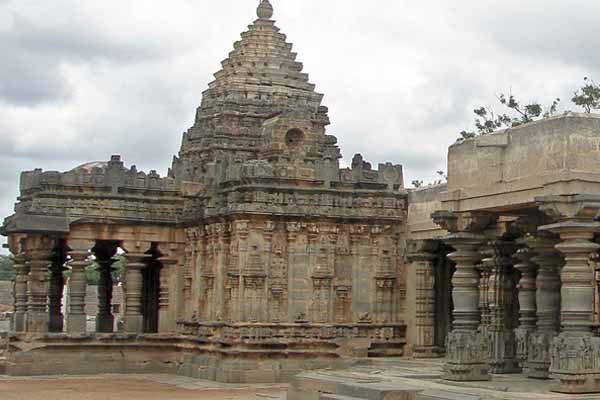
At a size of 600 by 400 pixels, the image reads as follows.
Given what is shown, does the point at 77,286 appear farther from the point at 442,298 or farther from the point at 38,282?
the point at 442,298

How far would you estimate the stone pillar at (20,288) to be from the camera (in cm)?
2997

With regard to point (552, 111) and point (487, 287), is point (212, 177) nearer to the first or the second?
point (487, 287)

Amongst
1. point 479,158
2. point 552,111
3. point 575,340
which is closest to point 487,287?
point 479,158

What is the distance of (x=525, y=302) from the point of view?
19.7m

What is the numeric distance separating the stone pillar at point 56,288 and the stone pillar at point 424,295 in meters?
10.4

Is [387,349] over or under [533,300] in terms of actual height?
under

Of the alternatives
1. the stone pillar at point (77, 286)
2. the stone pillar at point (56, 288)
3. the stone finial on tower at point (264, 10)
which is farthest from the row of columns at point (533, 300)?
the stone finial on tower at point (264, 10)

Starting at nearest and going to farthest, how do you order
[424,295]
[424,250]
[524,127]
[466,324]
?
[524,127] → [466,324] → [424,250] → [424,295]

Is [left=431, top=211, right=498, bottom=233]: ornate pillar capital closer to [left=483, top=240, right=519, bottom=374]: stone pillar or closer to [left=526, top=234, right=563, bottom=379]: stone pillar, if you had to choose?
[left=526, top=234, right=563, bottom=379]: stone pillar

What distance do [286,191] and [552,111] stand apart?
19.9 metres

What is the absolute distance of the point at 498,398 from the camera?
15.7 m

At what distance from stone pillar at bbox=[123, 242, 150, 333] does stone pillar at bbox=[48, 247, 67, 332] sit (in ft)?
11.2

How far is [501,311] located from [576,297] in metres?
5.30

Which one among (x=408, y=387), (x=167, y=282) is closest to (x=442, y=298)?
(x=167, y=282)
